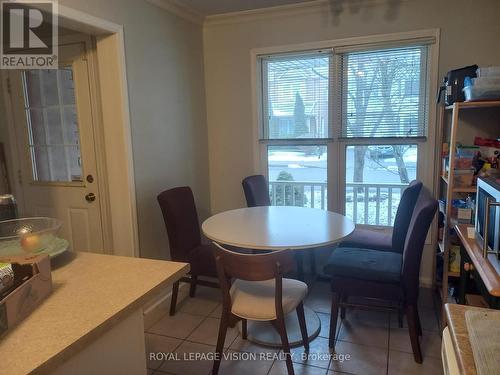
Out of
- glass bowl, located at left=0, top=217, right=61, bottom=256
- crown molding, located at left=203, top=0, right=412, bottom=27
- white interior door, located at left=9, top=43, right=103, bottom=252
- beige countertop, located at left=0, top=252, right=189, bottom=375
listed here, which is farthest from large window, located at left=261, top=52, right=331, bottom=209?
glass bowl, located at left=0, top=217, right=61, bottom=256

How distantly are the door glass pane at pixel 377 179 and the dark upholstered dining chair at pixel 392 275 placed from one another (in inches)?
34.3

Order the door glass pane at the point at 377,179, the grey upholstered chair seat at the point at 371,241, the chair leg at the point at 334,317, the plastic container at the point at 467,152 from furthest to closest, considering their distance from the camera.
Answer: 1. the door glass pane at the point at 377,179
2. the grey upholstered chair seat at the point at 371,241
3. the plastic container at the point at 467,152
4. the chair leg at the point at 334,317

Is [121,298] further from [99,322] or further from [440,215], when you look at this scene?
[440,215]

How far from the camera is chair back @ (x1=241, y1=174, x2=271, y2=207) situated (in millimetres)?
3016

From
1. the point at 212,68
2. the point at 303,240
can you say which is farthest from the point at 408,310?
the point at 212,68

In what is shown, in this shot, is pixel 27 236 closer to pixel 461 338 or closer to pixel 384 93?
pixel 461 338

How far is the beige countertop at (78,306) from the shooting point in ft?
2.62

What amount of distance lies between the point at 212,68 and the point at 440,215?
240 cm

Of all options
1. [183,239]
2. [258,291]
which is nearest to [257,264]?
[258,291]

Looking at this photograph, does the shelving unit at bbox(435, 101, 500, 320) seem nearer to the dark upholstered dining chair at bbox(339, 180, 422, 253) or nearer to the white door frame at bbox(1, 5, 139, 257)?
the dark upholstered dining chair at bbox(339, 180, 422, 253)

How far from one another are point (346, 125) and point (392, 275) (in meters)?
1.45

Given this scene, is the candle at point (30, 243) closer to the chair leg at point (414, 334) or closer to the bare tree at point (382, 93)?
the chair leg at point (414, 334)

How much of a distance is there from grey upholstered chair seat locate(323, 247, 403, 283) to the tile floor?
0.47 metres

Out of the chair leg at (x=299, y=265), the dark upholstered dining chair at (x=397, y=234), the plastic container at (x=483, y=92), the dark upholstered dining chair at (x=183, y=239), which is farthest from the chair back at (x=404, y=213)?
the dark upholstered dining chair at (x=183, y=239)
